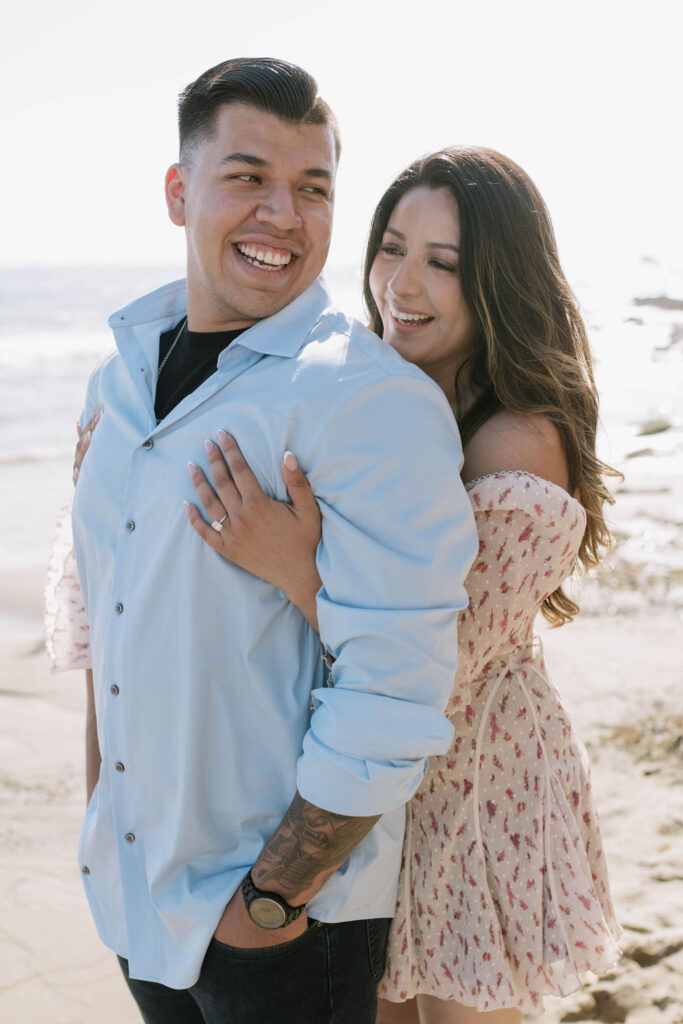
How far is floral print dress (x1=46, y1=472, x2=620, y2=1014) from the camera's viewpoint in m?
2.02

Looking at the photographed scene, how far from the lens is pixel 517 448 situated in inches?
85.7

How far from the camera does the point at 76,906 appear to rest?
354 centimetres

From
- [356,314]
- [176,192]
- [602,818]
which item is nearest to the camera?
[176,192]

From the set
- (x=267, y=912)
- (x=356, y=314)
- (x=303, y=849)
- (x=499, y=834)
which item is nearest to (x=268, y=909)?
(x=267, y=912)

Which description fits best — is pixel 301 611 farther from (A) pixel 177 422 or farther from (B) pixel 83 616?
(B) pixel 83 616

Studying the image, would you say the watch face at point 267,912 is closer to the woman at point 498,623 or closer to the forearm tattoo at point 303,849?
the forearm tattoo at point 303,849

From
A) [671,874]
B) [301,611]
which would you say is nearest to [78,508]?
[301,611]

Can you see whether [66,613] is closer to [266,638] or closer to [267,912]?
[266,638]

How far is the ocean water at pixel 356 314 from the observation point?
312 inches

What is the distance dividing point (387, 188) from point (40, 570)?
519cm

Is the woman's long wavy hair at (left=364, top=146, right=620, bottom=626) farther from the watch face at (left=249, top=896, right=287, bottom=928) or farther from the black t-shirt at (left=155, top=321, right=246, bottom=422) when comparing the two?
the watch face at (left=249, top=896, right=287, bottom=928)

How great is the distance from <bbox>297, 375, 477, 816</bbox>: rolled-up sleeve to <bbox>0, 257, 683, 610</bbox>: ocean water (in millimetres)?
1297

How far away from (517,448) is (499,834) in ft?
2.78

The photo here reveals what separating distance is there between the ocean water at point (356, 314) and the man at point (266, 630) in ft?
4.28
